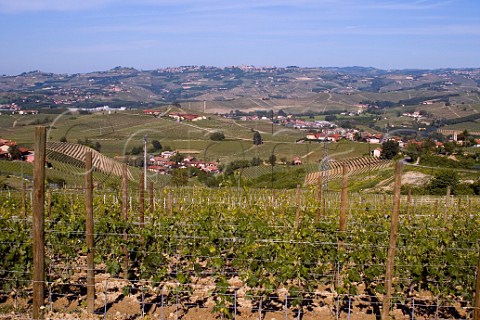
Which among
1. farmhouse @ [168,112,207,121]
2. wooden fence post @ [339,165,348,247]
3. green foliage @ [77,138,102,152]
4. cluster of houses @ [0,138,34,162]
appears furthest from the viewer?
farmhouse @ [168,112,207,121]

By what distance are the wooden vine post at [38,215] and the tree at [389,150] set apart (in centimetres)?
3128

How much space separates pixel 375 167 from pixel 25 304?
29.4 meters

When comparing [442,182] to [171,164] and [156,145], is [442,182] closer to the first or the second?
[171,164]

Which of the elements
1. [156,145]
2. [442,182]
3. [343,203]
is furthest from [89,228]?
[156,145]

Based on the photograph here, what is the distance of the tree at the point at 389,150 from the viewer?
34.0 m

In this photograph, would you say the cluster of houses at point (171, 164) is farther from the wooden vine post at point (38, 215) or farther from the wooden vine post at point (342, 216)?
the wooden vine post at point (38, 215)

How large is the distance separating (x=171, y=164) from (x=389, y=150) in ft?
52.2

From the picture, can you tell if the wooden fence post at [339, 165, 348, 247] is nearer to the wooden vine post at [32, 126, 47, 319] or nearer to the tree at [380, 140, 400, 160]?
the wooden vine post at [32, 126, 47, 319]

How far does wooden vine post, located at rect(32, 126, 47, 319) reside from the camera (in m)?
5.07

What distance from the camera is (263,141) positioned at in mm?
41312

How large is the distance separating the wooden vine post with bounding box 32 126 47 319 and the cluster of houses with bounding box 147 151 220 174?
1966 cm

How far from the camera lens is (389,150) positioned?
113 ft

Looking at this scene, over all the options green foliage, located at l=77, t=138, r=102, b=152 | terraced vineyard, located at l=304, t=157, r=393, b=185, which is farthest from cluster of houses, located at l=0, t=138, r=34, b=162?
terraced vineyard, located at l=304, t=157, r=393, b=185

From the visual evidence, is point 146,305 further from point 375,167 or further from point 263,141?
point 263,141
